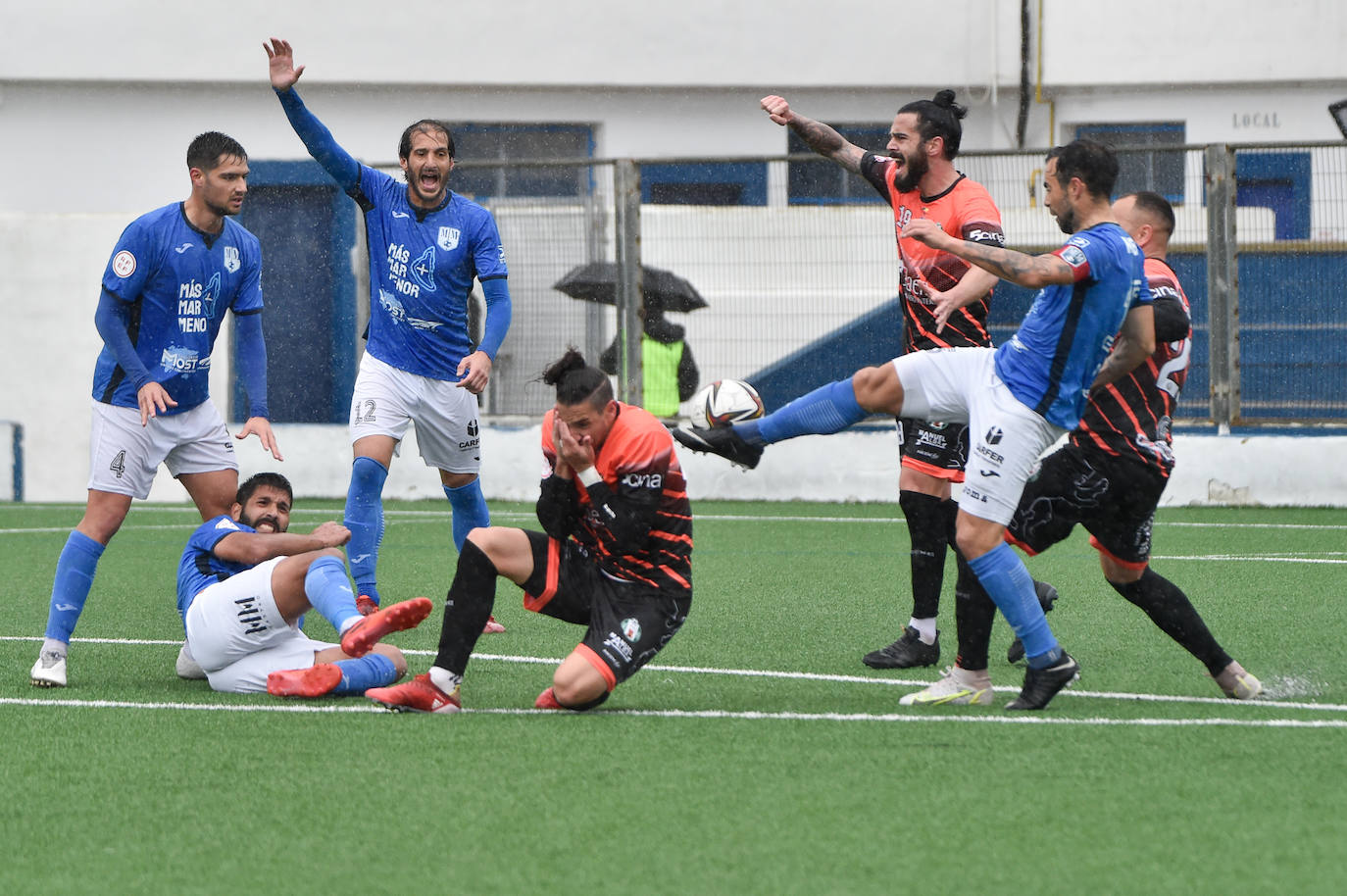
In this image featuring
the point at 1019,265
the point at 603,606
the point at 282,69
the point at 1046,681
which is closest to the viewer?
the point at 1019,265

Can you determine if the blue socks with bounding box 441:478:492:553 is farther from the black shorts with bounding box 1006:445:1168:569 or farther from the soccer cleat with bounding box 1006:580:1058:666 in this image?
the black shorts with bounding box 1006:445:1168:569

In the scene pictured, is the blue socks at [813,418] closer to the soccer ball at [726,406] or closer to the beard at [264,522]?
the soccer ball at [726,406]

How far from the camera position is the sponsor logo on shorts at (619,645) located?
532cm

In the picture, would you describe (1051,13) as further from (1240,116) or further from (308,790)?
(308,790)

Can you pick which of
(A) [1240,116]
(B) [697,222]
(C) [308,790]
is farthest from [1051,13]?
(C) [308,790]

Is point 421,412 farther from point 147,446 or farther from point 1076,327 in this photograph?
point 1076,327

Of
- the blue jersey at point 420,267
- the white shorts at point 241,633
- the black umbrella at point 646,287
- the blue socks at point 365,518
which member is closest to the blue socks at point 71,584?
the white shorts at point 241,633

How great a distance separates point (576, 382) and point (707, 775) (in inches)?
55.5

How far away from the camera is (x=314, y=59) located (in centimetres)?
2109

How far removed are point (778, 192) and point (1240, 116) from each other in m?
8.29

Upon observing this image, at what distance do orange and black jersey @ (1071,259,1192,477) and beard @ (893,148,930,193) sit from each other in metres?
1.14

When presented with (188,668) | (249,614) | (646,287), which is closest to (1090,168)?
(249,614)

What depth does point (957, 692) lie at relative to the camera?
18.1ft

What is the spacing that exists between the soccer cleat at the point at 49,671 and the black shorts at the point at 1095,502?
3.56m
